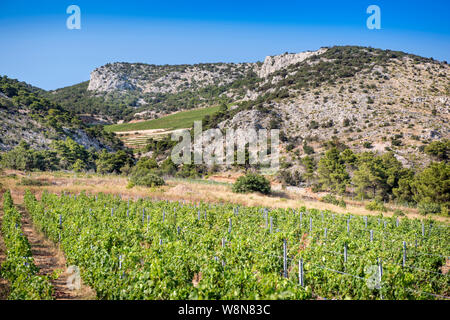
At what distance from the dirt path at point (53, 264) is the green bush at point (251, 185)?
21.6m

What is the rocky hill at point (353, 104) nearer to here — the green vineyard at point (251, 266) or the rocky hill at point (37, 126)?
the rocky hill at point (37, 126)

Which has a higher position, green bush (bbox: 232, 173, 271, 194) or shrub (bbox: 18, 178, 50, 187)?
shrub (bbox: 18, 178, 50, 187)

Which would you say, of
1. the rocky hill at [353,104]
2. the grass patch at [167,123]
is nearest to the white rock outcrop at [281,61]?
the rocky hill at [353,104]

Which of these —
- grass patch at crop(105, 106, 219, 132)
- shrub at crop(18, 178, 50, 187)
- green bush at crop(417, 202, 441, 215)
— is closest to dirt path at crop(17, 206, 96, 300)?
shrub at crop(18, 178, 50, 187)

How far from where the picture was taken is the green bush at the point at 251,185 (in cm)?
3519

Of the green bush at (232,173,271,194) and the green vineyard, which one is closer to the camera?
the green vineyard

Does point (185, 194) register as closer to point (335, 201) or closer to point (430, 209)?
point (335, 201)

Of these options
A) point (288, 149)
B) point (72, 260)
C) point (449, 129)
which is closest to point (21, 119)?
point (288, 149)

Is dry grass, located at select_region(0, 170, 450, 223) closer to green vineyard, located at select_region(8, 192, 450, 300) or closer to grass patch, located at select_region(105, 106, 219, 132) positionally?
green vineyard, located at select_region(8, 192, 450, 300)

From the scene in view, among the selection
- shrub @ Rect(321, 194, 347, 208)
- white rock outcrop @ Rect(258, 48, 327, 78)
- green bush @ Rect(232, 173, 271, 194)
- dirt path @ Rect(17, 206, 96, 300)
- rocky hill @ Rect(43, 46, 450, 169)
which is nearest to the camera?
dirt path @ Rect(17, 206, 96, 300)

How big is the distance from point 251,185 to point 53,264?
2550 cm

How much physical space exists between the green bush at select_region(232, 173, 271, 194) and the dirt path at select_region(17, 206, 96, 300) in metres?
21.6

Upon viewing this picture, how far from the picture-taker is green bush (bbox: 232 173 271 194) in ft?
115
